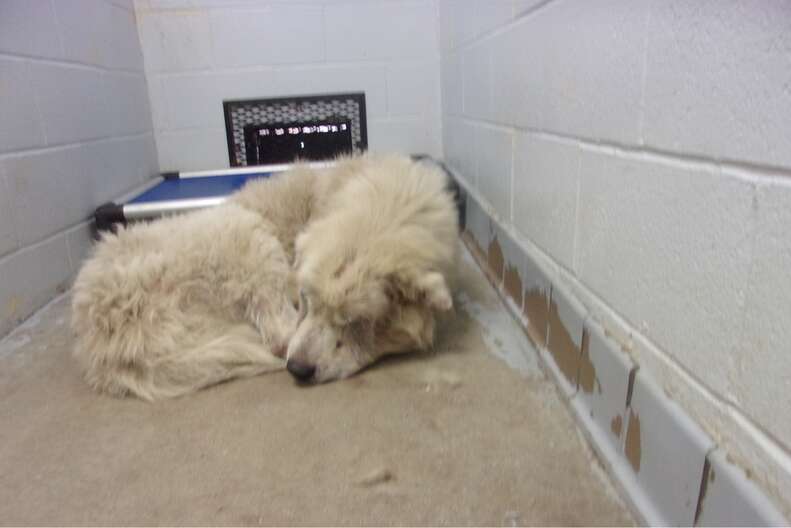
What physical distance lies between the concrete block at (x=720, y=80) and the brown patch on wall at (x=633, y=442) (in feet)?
1.75

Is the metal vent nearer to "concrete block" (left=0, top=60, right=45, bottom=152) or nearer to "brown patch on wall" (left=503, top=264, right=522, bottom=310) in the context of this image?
"concrete block" (left=0, top=60, right=45, bottom=152)

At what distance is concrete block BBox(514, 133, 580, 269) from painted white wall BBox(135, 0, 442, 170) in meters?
2.07

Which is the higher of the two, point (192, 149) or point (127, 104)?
point (127, 104)

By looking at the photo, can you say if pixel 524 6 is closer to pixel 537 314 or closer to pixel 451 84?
pixel 537 314

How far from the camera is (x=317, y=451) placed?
1.29 metres

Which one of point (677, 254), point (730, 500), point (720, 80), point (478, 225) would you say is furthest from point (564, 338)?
point (478, 225)

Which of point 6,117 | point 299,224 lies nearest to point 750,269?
point 299,224

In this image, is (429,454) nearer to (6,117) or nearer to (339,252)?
(339,252)

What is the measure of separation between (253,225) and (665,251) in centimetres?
136

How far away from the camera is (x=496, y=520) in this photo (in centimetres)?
105

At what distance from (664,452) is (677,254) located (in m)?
0.36

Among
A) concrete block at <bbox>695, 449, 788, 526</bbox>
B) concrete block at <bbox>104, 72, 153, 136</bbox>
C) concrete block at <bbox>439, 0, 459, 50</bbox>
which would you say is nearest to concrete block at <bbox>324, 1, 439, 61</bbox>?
concrete block at <bbox>439, 0, 459, 50</bbox>

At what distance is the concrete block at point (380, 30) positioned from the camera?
363 centimetres

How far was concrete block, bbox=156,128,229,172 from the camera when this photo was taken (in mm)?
3715
